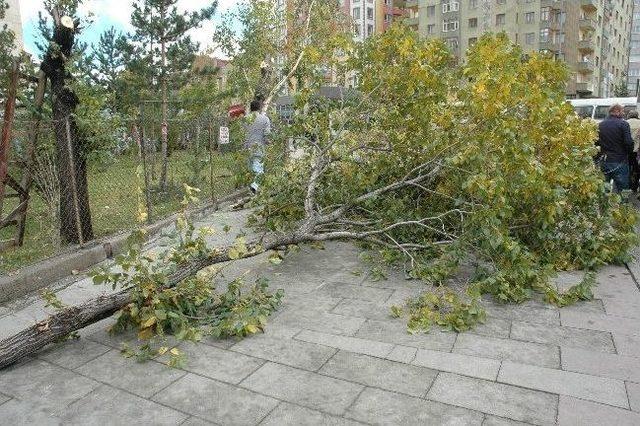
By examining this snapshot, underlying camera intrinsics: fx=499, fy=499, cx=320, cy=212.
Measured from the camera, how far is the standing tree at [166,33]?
12.4 metres

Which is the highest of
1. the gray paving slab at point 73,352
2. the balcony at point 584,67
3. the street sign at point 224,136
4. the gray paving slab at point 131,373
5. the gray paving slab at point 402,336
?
the balcony at point 584,67

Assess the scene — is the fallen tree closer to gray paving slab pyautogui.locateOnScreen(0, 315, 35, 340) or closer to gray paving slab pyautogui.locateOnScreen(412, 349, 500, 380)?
gray paving slab pyautogui.locateOnScreen(412, 349, 500, 380)

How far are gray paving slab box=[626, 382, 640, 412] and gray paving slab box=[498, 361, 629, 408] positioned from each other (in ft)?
0.08

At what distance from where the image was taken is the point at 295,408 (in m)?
2.90

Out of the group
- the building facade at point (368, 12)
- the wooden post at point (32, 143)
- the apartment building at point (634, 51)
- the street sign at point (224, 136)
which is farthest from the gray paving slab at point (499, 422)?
the apartment building at point (634, 51)

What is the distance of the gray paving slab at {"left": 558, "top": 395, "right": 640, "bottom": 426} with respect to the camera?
2.68 metres

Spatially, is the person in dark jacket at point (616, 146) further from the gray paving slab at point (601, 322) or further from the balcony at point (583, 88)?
the balcony at point (583, 88)

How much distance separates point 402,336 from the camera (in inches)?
152

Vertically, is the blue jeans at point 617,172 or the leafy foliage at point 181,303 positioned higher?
the blue jeans at point 617,172

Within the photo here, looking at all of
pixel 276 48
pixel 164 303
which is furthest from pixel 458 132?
pixel 276 48

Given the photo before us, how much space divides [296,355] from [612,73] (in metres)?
76.5

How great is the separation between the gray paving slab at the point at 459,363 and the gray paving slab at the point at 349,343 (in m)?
0.26

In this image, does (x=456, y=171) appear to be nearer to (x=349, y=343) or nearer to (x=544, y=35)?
(x=349, y=343)

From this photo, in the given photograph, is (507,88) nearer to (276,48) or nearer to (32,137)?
(32,137)
